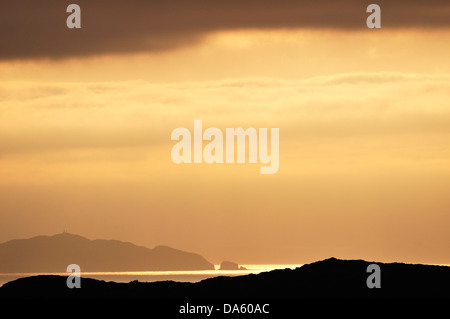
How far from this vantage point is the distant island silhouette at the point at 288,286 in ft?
Result: 237

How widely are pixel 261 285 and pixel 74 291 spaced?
599 inches

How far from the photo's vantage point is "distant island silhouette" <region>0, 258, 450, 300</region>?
237 feet

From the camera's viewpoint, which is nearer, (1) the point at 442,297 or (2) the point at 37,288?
(1) the point at 442,297

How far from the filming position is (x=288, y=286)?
74438 mm
